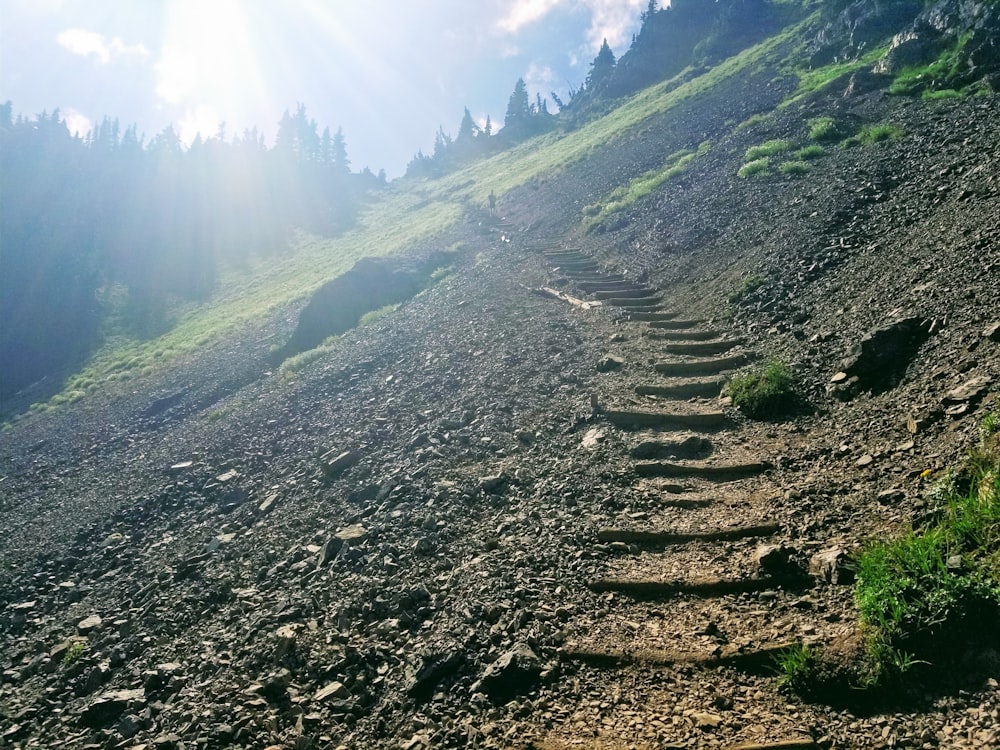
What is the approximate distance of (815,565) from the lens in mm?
6363

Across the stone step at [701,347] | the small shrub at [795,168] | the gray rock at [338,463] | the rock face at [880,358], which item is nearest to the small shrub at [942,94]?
the small shrub at [795,168]

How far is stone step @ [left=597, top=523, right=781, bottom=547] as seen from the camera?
7375 mm

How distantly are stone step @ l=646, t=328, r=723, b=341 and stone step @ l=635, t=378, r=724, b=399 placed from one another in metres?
2.52

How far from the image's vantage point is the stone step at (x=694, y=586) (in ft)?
21.0

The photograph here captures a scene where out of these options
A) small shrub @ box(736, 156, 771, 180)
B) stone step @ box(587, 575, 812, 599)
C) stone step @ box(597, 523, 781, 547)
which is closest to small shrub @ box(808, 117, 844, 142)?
small shrub @ box(736, 156, 771, 180)

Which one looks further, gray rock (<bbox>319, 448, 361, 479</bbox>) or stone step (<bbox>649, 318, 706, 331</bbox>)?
stone step (<bbox>649, 318, 706, 331</bbox>)

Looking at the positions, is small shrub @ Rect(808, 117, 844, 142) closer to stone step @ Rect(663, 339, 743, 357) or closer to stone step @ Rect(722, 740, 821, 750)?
stone step @ Rect(663, 339, 743, 357)

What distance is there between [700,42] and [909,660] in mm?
117739

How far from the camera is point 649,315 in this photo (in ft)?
56.5

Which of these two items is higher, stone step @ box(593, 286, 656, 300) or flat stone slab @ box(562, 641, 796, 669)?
stone step @ box(593, 286, 656, 300)

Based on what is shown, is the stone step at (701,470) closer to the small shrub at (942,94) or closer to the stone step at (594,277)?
the stone step at (594,277)

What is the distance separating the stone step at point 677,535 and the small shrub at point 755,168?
20.6m

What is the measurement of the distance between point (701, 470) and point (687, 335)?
6435 millimetres

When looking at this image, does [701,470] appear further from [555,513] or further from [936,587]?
[936,587]
